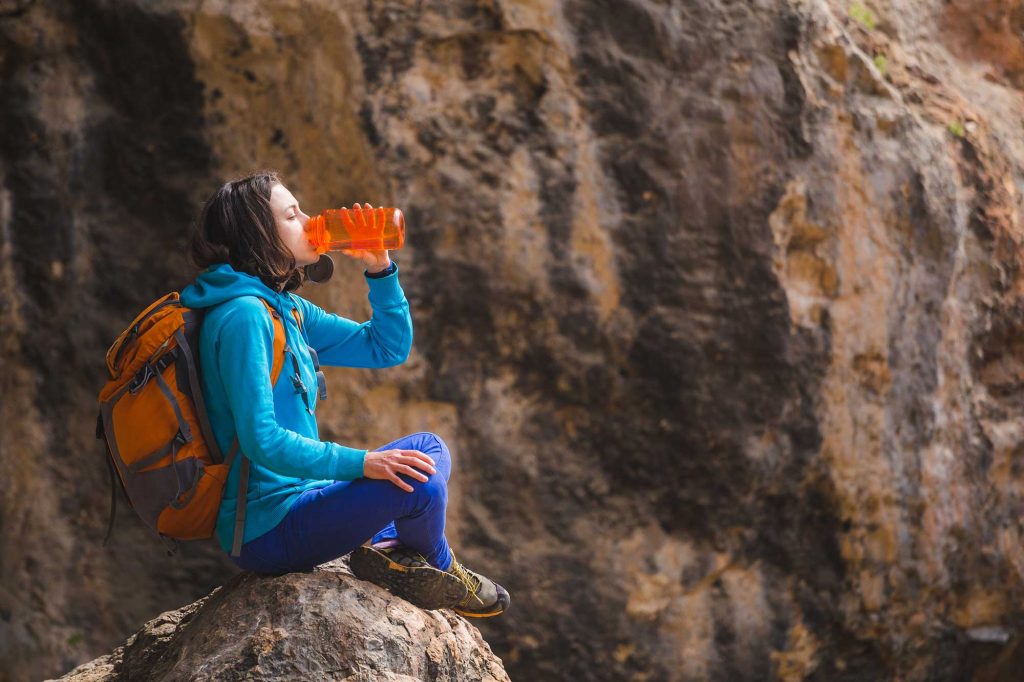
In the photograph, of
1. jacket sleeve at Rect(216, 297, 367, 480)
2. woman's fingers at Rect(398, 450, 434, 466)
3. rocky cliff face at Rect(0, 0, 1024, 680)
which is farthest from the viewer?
rocky cliff face at Rect(0, 0, 1024, 680)

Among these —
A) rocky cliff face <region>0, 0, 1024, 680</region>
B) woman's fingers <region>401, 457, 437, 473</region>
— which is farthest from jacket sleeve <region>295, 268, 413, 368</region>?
rocky cliff face <region>0, 0, 1024, 680</region>

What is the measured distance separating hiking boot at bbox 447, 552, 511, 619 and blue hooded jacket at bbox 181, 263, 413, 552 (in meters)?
0.41

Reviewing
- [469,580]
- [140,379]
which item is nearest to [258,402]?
[140,379]

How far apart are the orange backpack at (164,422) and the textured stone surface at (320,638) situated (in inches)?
7.8

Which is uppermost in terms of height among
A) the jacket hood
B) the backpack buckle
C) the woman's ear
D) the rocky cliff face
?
the jacket hood

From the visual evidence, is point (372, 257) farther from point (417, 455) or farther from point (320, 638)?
point (320, 638)

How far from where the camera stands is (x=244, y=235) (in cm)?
280

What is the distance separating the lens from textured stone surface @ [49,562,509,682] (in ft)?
8.80

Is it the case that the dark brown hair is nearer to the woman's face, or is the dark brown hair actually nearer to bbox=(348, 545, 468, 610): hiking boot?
the woman's face

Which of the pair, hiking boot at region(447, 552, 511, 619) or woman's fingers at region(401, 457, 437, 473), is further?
hiking boot at region(447, 552, 511, 619)

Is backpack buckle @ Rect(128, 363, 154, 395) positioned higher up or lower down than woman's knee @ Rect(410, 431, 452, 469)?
higher up

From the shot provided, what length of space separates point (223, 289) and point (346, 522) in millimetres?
595

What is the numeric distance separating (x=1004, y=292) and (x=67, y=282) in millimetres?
4372

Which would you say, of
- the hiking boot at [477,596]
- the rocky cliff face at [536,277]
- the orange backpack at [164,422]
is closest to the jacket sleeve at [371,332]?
the orange backpack at [164,422]
